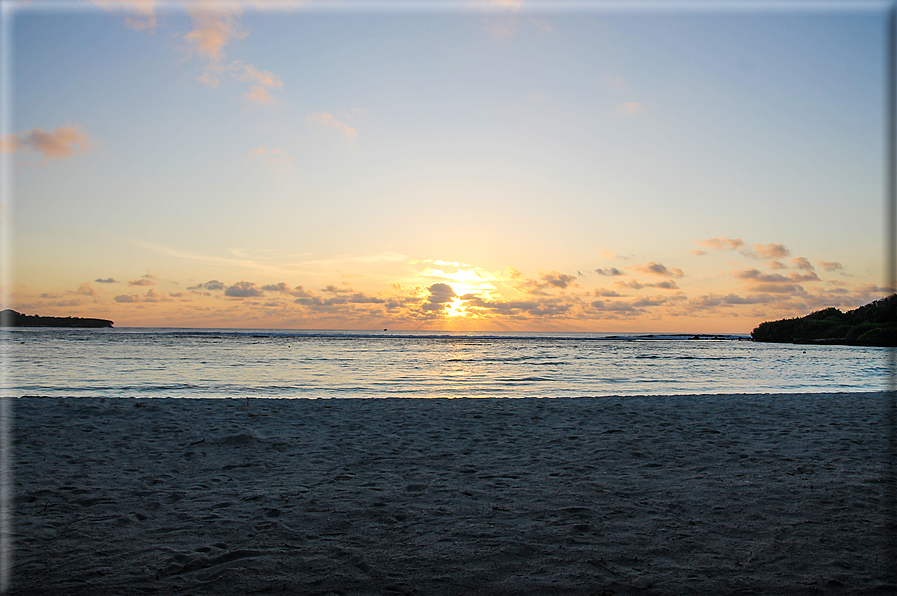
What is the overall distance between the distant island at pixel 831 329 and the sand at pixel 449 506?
62.2 meters

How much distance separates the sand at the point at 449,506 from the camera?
4176mm

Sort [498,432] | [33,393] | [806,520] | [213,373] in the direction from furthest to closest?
[213,373]
[33,393]
[498,432]
[806,520]

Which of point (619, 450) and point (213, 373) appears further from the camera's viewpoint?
point (213, 373)

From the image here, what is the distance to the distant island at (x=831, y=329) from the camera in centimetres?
6412

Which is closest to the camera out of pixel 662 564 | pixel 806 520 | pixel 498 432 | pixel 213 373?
pixel 662 564

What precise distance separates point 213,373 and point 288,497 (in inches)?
813

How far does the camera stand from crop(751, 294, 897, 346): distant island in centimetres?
6412

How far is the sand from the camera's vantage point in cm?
418

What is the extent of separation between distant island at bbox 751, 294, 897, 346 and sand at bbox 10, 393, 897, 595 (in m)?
62.2

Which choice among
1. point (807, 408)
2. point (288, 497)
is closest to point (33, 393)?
point (288, 497)

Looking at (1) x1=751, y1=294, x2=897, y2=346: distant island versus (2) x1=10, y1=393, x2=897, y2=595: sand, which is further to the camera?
(1) x1=751, y1=294, x2=897, y2=346: distant island

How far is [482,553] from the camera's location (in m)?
4.64

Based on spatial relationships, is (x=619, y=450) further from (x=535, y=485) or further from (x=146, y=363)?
(x=146, y=363)

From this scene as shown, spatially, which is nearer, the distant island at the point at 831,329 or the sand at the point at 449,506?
the sand at the point at 449,506
